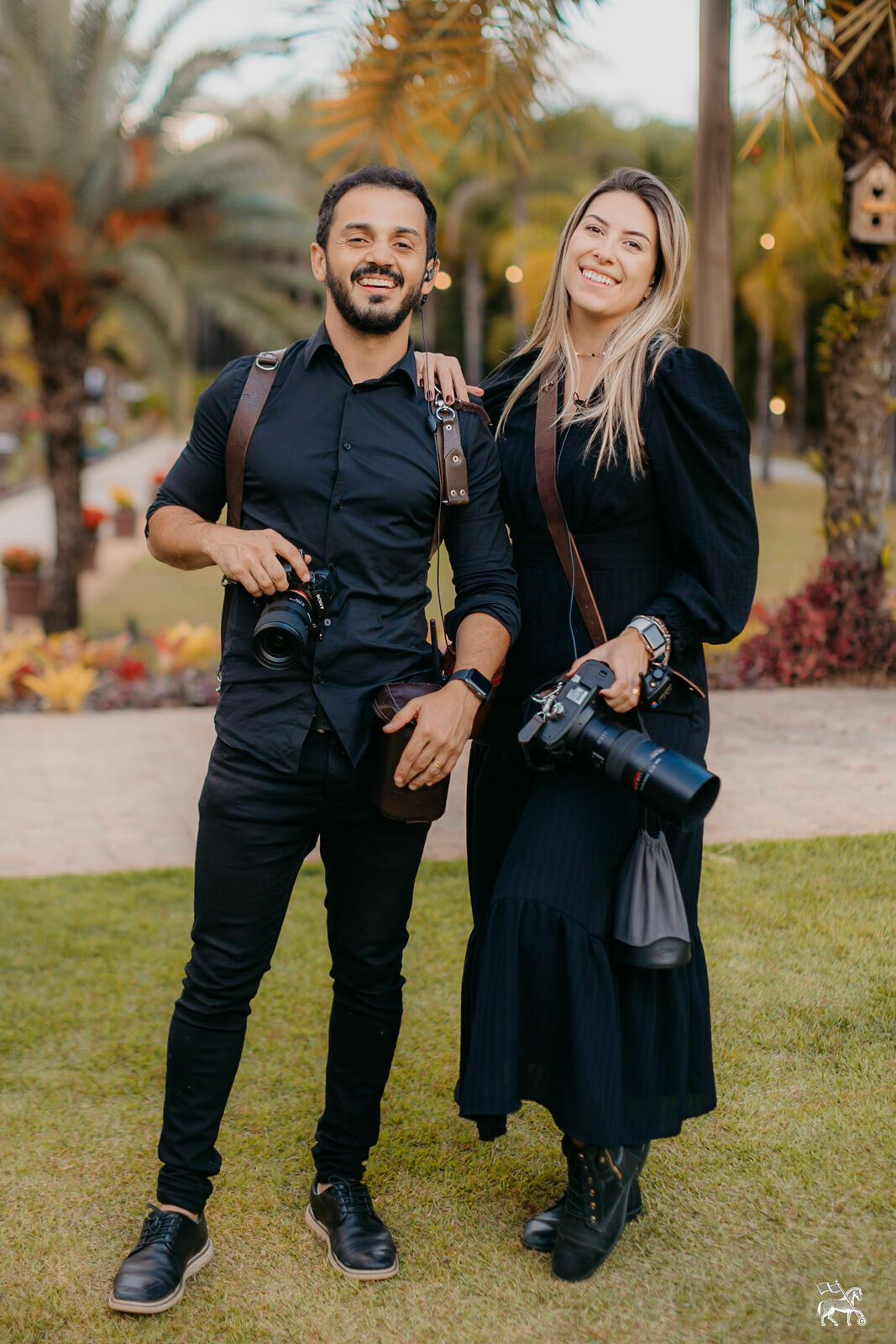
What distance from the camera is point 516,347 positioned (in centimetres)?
311

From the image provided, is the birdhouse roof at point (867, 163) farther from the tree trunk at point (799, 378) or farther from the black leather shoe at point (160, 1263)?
the tree trunk at point (799, 378)

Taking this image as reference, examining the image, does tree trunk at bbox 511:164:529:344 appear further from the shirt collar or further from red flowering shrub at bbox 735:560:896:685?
the shirt collar

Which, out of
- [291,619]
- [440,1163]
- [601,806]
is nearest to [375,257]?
[291,619]

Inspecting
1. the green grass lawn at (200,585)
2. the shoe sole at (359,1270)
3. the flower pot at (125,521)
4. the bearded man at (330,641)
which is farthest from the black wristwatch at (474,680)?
A: the flower pot at (125,521)

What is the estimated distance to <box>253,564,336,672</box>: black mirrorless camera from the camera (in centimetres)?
238

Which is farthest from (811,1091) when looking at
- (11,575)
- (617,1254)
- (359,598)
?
(11,575)

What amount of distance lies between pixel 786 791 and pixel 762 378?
3255 centimetres

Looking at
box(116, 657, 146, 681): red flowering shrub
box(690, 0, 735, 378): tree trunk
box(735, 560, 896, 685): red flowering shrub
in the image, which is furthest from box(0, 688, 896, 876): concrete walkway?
box(690, 0, 735, 378): tree trunk

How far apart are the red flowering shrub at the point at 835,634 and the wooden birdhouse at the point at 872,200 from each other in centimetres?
201

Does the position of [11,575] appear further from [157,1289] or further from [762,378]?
[762,378]

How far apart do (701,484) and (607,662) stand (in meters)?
0.43

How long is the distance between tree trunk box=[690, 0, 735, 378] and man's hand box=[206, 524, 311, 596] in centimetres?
588

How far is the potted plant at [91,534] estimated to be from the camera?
1667cm

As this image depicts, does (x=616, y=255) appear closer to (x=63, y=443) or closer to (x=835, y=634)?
(x=835, y=634)
